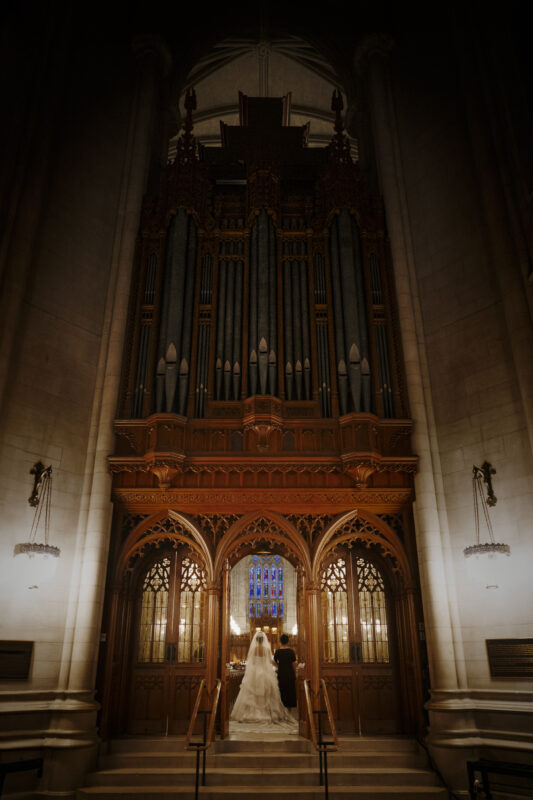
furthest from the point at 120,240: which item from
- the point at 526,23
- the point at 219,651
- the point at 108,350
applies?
the point at 526,23

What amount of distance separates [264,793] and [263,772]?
20.7 inches

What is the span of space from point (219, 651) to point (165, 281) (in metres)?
6.72

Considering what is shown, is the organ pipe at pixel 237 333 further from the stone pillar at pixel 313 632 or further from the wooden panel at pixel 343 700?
the wooden panel at pixel 343 700

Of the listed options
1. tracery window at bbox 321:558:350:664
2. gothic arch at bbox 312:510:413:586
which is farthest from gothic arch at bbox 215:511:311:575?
tracery window at bbox 321:558:350:664

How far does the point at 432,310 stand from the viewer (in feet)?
34.2

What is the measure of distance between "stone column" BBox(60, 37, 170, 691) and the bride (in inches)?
144

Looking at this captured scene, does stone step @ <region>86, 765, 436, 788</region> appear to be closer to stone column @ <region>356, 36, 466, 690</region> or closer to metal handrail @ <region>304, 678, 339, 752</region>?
metal handrail @ <region>304, 678, 339, 752</region>

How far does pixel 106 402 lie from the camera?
9.84m

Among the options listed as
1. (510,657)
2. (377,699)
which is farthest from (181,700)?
(510,657)

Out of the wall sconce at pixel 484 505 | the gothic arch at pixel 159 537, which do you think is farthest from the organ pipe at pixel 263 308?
the wall sconce at pixel 484 505

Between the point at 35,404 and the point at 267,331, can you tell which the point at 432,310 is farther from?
the point at 35,404

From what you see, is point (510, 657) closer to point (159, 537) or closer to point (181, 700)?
point (181, 700)

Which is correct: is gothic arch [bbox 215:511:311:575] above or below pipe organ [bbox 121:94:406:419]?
below

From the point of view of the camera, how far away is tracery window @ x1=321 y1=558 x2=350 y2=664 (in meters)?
10.4
